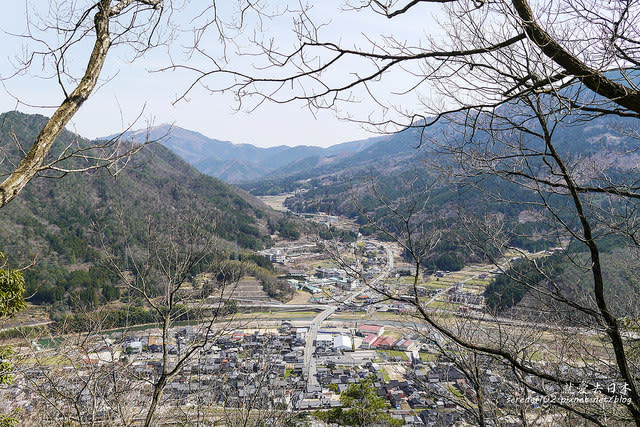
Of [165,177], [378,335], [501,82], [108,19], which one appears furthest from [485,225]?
[165,177]

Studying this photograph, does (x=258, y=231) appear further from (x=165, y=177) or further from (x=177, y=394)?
(x=177, y=394)

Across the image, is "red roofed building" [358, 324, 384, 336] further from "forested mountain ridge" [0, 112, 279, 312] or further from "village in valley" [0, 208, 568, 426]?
"forested mountain ridge" [0, 112, 279, 312]

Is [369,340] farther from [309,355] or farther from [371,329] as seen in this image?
[309,355]

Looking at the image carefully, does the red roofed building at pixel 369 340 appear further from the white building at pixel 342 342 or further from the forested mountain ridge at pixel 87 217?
the forested mountain ridge at pixel 87 217

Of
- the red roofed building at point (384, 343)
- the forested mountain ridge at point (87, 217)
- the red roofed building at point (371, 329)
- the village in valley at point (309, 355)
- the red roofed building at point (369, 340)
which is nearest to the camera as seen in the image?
the village in valley at point (309, 355)

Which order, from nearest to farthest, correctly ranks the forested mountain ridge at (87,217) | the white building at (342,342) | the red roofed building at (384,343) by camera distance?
1. the white building at (342,342)
2. the red roofed building at (384,343)
3. the forested mountain ridge at (87,217)

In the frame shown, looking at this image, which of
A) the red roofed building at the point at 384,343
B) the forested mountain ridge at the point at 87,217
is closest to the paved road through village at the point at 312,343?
the red roofed building at the point at 384,343

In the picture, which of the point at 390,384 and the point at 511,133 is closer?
the point at 511,133

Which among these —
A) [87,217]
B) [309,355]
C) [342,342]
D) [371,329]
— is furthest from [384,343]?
[87,217]
